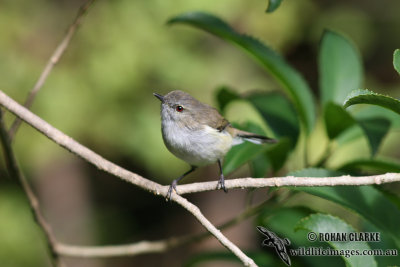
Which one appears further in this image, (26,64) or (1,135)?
(26,64)

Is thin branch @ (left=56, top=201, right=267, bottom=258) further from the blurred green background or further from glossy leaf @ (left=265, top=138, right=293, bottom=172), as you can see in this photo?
the blurred green background

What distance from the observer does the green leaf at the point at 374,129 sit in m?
1.72

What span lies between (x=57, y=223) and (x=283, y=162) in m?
4.60

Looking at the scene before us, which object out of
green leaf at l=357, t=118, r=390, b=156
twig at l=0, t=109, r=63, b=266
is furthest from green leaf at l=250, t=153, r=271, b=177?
twig at l=0, t=109, r=63, b=266

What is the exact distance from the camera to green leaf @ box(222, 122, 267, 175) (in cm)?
181

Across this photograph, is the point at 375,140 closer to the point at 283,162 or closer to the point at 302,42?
the point at 283,162

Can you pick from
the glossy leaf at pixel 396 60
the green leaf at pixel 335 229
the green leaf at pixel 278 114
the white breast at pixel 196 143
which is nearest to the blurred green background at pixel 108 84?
the white breast at pixel 196 143

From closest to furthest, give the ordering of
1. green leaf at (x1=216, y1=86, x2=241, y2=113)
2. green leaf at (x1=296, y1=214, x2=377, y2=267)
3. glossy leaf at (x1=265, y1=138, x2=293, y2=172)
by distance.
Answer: green leaf at (x1=296, y1=214, x2=377, y2=267)
glossy leaf at (x1=265, y1=138, x2=293, y2=172)
green leaf at (x1=216, y1=86, x2=241, y2=113)

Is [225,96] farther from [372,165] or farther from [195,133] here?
[372,165]

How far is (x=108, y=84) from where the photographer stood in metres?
5.11

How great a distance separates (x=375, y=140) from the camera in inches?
68.6

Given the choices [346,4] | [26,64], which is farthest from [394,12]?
[26,64]

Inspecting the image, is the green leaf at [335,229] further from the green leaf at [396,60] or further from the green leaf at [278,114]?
the green leaf at [278,114]

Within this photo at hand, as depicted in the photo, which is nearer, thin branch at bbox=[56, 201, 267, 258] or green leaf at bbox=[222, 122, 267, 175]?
green leaf at bbox=[222, 122, 267, 175]
